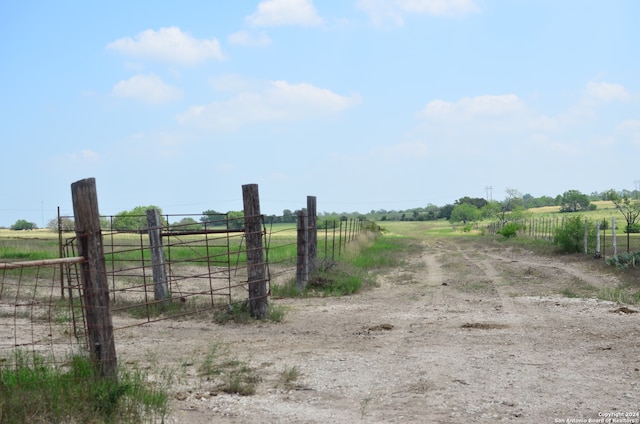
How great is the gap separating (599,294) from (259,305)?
319 inches

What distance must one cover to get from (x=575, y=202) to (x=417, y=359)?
116m

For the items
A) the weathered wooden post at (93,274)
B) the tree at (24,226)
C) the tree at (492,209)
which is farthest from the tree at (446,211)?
the weathered wooden post at (93,274)

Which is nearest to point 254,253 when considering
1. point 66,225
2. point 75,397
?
point 75,397

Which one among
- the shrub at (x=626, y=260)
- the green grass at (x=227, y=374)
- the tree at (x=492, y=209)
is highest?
the tree at (x=492, y=209)

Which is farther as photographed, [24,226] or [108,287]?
[24,226]

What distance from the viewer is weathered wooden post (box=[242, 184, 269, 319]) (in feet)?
37.4

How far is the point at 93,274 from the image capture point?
20.1ft

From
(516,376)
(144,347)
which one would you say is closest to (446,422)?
(516,376)

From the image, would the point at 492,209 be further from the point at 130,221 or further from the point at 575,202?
the point at 130,221

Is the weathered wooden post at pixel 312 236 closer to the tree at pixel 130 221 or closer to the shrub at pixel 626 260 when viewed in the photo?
A: the tree at pixel 130 221

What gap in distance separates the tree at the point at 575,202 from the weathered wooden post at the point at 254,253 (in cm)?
11205

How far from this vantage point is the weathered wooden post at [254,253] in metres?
11.4

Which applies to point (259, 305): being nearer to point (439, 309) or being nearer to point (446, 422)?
point (439, 309)

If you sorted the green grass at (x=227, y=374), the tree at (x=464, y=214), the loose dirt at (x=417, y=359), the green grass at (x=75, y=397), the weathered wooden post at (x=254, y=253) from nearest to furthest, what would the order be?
the green grass at (x=75, y=397) → the loose dirt at (x=417, y=359) → the green grass at (x=227, y=374) → the weathered wooden post at (x=254, y=253) → the tree at (x=464, y=214)
